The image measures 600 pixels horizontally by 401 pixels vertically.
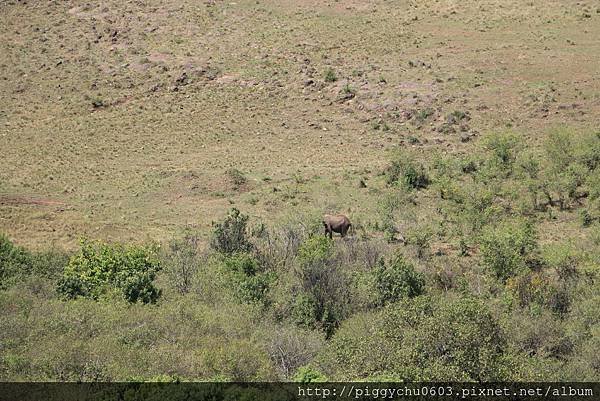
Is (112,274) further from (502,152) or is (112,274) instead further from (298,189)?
(502,152)

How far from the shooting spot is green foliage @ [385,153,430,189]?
146 ft

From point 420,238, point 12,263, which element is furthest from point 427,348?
point 12,263

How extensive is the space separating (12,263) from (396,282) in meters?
14.8

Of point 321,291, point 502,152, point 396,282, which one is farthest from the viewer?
point 502,152

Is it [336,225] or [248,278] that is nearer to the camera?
[248,278]

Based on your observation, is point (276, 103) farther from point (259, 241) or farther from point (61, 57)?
point (259, 241)

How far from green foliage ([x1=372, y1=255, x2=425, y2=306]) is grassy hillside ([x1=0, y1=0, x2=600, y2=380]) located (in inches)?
2.9

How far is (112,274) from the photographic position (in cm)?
2912

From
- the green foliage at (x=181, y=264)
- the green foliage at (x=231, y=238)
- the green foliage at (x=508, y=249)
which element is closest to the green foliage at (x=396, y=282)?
the green foliage at (x=508, y=249)

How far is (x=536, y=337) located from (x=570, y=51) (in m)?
39.4

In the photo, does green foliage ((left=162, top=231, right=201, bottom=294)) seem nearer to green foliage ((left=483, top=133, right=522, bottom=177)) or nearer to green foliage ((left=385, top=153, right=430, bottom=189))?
green foliage ((left=385, top=153, right=430, bottom=189))

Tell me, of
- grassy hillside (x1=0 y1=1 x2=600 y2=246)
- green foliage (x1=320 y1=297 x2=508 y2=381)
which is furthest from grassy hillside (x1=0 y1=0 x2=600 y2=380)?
grassy hillside (x1=0 y1=1 x2=600 y2=246)

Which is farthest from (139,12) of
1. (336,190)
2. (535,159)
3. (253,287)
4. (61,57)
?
(253,287)

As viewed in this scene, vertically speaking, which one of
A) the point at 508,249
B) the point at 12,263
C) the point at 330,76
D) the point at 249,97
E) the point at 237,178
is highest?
the point at 12,263
